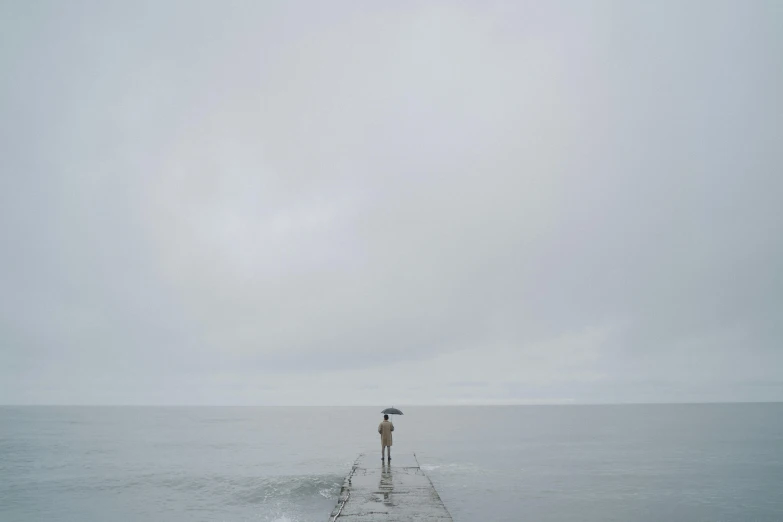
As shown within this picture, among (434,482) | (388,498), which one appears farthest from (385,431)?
(434,482)

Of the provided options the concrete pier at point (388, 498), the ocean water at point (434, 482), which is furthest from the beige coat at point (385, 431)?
the ocean water at point (434, 482)

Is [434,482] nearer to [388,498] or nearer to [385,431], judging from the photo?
[385,431]

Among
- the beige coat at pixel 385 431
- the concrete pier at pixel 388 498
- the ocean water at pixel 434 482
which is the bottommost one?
the ocean water at pixel 434 482

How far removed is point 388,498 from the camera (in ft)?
69.2

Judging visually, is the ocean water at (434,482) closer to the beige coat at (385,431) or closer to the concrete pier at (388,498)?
the concrete pier at (388,498)

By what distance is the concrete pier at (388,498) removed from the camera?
58.5 feet

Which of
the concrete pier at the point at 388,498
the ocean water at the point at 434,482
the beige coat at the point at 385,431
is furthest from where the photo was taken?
the ocean water at the point at 434,482

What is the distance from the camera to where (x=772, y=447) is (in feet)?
214

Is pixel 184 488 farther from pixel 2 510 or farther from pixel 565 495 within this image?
pixel 565 495

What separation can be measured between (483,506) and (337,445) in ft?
146

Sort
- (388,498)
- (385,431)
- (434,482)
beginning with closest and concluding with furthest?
(388,498) → (385,431) → (434,482)

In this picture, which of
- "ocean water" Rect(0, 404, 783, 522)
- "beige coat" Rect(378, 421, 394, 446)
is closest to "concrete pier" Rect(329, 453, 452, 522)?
"beige coat" Rect(378, 421, 394, 446)

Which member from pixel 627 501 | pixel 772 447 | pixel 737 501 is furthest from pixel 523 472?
pixel 772 447

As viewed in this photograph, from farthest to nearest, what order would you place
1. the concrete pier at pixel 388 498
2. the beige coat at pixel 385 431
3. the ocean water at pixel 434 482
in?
the ocean water at pixel 434 482, the beige coat at pixel 385 431, the concrete pier at pixel 388 498
